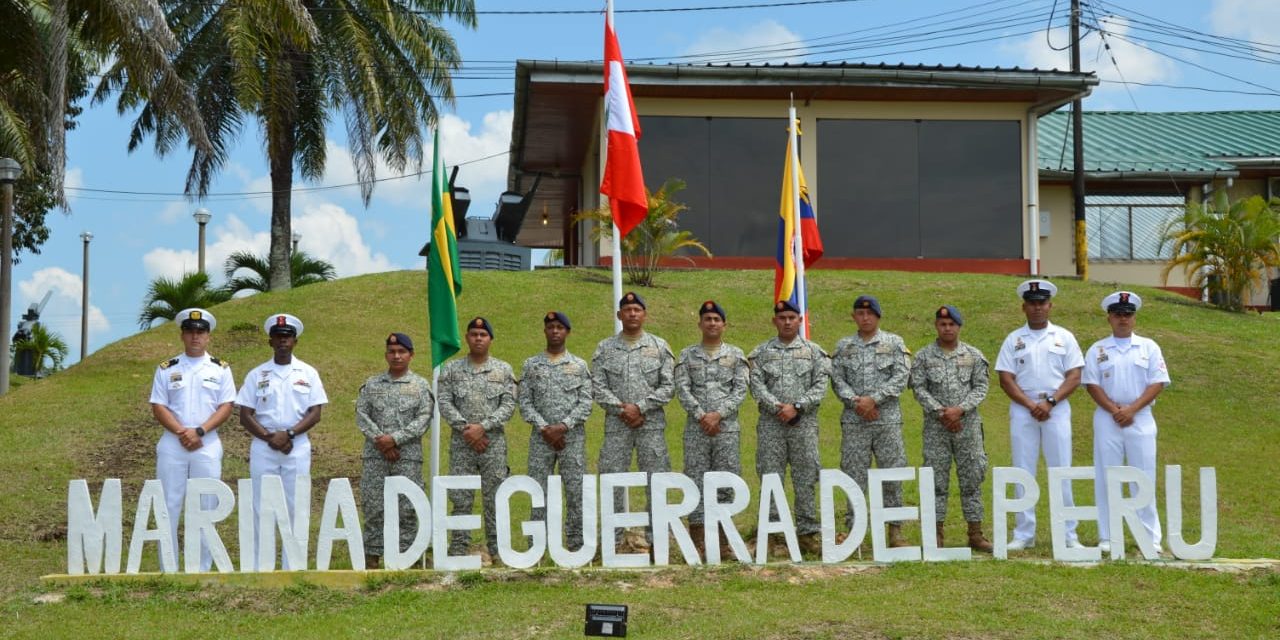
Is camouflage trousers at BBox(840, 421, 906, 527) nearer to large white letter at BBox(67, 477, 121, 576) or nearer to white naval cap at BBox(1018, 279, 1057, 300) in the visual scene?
white naval cap at BBox(1018, 279, 1057, 300)

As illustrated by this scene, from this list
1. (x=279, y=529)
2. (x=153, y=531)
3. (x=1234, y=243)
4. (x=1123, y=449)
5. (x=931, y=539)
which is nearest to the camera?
(x=153, y=531)

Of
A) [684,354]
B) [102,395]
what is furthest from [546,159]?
[684,354]

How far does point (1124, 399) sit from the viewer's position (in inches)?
328

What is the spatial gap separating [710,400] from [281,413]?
277cm

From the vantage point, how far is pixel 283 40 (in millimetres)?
19469

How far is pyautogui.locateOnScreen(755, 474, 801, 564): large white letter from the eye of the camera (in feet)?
→ 24.8

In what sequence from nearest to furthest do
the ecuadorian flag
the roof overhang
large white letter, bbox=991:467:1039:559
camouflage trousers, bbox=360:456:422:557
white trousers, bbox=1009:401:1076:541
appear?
large white letter, bbox=991:467:1039:559
camouflage trousers, bbox=360:456:422:557
white trousers, bbox=1009:401:1076:541
the ecuadorian flag
the roof overhang

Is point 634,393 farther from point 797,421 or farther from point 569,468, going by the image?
point 797,421

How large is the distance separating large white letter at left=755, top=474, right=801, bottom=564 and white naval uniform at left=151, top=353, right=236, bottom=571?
344 centimetres

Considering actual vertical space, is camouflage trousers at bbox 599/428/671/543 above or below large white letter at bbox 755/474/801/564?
above

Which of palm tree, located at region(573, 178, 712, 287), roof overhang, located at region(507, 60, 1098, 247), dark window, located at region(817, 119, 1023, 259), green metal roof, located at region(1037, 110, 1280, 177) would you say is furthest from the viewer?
green metal roof, located at region(1037, 110, 1280, 177)

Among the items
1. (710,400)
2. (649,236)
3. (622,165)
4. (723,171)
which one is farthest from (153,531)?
(723,171)

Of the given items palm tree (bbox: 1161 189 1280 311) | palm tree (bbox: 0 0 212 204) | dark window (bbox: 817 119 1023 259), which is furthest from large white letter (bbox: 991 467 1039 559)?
dark window (bbox: 817 119 1023 259)

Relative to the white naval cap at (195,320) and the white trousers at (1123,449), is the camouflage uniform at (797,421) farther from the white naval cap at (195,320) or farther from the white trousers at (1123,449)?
the white naval cap at (195,320)
